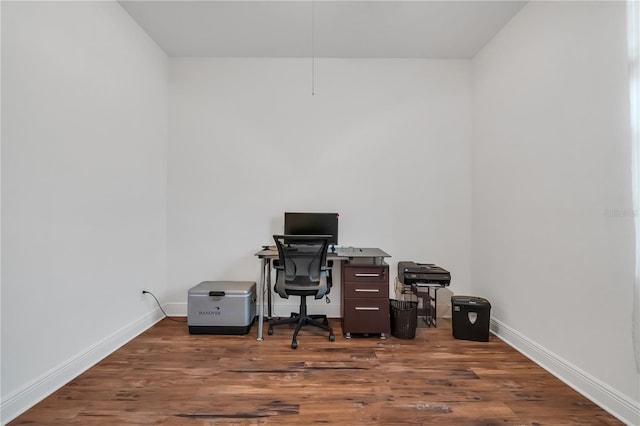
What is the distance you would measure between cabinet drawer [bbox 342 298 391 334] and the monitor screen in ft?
2.68

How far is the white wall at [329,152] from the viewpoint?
11.3ft

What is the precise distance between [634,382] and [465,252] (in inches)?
74.8

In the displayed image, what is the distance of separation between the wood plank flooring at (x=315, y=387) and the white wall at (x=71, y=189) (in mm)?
332

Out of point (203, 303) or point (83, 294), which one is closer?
point (83, 294)

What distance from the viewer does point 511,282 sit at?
2.73 metres

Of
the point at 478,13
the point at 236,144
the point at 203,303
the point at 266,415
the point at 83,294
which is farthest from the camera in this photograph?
the point at 236,144

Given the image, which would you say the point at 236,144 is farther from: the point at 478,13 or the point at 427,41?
the point at 478,13

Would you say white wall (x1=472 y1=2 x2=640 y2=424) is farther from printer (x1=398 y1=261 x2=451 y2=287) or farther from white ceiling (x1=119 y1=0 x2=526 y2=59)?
printer (x1=398 y1=261 x2=451 y2=287)

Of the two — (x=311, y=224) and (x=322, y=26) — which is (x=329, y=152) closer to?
(x=311, y=224)

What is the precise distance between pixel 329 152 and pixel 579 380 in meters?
3.08

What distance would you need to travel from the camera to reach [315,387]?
200 cm

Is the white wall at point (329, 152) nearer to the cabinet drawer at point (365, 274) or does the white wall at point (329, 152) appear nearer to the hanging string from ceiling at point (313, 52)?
the hanging string from ceiling at point (313, 52)

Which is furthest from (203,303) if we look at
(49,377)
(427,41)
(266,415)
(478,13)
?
(478,13)

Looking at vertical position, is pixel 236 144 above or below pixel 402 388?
above
